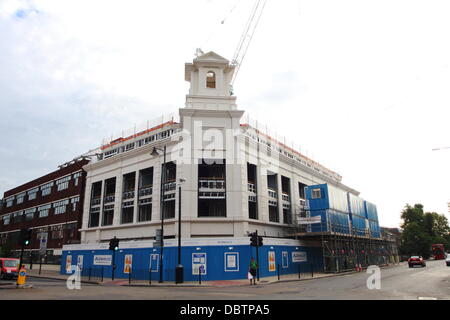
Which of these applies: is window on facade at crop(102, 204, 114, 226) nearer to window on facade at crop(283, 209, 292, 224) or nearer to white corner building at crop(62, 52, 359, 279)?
white corner building at crop(62, 52, 359, 279)

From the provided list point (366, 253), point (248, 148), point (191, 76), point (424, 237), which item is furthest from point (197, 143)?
point (424, 237)

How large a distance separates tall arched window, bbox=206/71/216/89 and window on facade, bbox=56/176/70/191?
28.7m

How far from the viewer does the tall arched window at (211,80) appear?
38781 millimetres

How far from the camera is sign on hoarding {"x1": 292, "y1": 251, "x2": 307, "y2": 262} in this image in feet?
113

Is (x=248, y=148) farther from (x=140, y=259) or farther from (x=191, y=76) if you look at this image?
(x=140, y=259)

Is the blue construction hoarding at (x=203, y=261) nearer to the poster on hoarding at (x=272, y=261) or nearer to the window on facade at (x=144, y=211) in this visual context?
the poster on hoarding at (x=272, y=261)

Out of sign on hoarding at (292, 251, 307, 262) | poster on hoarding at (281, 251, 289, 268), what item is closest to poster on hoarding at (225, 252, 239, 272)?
poster on hoarding at (281, 251, 289, 268)

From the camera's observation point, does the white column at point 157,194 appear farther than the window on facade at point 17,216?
No

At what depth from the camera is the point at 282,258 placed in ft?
107

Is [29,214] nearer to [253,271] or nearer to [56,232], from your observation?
[56,232]

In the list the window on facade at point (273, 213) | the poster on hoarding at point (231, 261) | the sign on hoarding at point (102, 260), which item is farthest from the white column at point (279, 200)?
the sign on hoarding at point (102, 260)

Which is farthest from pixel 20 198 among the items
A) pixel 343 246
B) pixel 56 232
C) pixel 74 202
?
pixel 343 246

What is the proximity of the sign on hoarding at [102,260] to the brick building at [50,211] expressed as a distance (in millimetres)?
9068

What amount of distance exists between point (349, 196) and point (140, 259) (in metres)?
28.6
